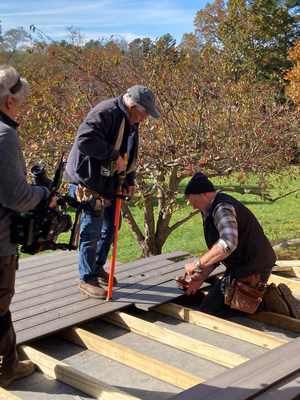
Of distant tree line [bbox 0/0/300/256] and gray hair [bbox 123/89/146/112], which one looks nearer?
gray hair [bbox 123/89/146/112]

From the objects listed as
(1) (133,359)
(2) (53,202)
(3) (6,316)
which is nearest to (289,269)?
(1) (133,359)

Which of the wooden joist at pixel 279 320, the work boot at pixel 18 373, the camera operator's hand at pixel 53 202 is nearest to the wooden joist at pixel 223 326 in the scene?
the wooden joist at pixel 279 320

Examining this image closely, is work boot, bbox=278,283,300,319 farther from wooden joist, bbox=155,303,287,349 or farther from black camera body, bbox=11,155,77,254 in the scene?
black camera body, bbox=11,155,77,254

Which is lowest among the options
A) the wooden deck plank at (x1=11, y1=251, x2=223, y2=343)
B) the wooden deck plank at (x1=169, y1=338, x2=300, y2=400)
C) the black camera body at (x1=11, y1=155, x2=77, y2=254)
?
the wooden deck plank at (x1=169, y1=338, x2=300, y2=400)

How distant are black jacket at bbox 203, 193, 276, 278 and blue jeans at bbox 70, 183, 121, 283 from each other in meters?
0.94

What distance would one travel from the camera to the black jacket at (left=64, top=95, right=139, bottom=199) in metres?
4.09

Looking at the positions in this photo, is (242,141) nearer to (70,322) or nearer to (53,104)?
(53,104)

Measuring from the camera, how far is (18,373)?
321 centimetres

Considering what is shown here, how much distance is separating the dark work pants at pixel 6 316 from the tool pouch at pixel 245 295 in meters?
1.80

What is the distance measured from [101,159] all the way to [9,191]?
1.47 m

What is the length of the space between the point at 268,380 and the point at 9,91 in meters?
2.16

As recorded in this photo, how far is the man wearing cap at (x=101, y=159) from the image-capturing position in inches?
163

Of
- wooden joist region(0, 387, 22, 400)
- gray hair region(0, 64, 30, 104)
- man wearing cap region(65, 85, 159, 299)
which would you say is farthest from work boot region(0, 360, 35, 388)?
gray hair region(0, 64, 30, 104)

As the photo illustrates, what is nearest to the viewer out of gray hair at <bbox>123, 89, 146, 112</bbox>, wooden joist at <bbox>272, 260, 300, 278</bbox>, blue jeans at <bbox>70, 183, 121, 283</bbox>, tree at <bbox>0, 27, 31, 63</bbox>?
gray hair at <bbox>123, 89, 146, 112</bbox>
